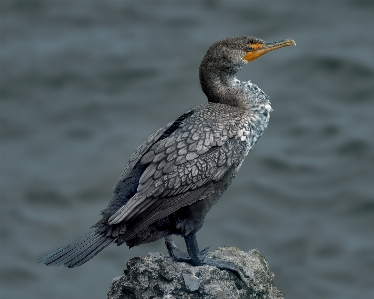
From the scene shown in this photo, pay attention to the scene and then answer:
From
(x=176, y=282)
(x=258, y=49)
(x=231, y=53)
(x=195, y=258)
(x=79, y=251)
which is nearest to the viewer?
(x=79, y=251)

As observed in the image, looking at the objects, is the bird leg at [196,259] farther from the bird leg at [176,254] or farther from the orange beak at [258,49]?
the orange beak at [258,49]

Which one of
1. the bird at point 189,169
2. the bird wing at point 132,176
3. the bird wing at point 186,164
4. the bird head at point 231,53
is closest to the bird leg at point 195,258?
the bird at point 189,169

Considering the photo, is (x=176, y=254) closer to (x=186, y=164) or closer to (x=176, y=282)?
(x=176, y=282)

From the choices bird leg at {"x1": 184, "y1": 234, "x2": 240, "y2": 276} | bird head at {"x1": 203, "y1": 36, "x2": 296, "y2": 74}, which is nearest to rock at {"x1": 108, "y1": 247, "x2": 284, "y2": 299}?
bird leg at {"x1": 184, "y1": 234, "x2": 240, "y2": 276}

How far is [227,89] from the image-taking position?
6750 mm

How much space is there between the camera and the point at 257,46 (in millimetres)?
6801

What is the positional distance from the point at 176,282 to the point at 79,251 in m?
0.83

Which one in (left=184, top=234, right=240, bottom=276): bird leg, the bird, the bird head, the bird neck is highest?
the bird head

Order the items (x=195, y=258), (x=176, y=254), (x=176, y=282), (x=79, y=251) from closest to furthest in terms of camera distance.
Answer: (x=79, y=251) < (x=176, y=282) < (x=195, y=258) < (x=176, y=254)

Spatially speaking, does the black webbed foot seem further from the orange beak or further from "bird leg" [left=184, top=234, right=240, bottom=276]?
the orange beak

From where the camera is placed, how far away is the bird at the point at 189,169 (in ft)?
19.7

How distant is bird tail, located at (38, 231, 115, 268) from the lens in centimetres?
588

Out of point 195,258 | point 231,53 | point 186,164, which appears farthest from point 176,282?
point 231,53

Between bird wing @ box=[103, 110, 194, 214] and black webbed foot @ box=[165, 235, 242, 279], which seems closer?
bird wing @ box=[103, 110, 194, 214]
